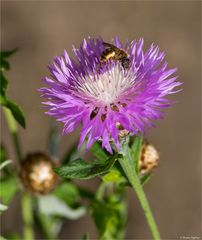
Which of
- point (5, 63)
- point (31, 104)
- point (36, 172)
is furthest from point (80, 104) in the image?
point (31, 104)

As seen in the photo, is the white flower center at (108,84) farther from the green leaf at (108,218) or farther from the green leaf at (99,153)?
the green leaf at (108,218)

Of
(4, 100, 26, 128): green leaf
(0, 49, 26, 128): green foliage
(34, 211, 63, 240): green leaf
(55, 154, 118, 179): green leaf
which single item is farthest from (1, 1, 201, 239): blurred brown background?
(55, 154, 118, 179): green leaf

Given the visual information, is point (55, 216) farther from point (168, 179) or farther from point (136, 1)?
point (136, 1)

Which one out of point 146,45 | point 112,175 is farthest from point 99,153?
point 146,45

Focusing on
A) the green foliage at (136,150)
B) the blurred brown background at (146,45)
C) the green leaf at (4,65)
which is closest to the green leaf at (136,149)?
the green foliage at (136,150)

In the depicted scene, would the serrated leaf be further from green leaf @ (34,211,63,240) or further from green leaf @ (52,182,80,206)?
green leaf @ (34,211,63,240)
